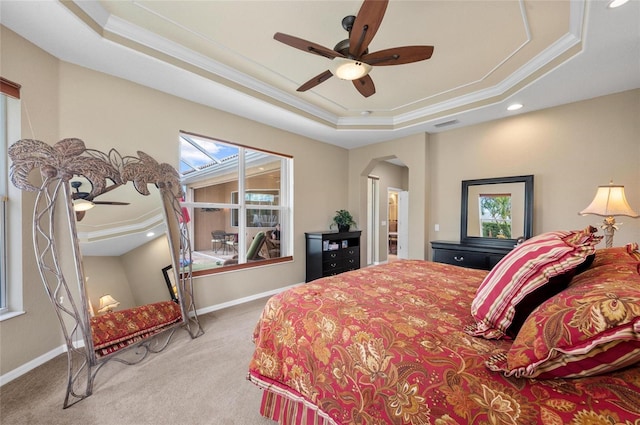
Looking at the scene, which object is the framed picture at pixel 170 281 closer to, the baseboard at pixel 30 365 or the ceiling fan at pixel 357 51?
the baseboard at pixel 30 365

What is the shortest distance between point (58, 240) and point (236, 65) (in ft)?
8.22

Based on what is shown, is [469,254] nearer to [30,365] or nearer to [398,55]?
[398,55]

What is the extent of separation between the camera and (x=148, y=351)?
7.60 ft

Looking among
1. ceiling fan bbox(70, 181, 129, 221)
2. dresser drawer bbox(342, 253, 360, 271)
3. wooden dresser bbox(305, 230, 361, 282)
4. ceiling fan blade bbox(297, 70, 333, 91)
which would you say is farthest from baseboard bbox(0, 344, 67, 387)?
dresser drawer bbox(342, 253, 360, 271)

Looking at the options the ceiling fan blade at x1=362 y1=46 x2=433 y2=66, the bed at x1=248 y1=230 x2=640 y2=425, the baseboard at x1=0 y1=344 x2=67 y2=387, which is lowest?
the baseboard at x1=0 y1=344 x2=67 y2=387

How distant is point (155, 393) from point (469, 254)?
3.80 m

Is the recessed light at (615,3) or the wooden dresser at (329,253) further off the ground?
the recessed light at (615,3)

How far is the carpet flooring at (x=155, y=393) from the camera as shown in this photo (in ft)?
5.22

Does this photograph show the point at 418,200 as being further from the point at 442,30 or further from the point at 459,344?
the point at 459,344

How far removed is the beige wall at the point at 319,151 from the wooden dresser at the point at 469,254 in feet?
1.52

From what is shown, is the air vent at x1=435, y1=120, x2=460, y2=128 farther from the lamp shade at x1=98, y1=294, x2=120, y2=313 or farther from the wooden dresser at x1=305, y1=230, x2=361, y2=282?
the lamp shade at x1=98, y1=294, x2=120, y2=313

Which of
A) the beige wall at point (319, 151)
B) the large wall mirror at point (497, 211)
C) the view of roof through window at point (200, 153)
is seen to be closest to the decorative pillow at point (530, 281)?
the large wall mirror at point (497, 211)

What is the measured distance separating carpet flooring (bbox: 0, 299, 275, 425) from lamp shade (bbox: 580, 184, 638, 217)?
351cm

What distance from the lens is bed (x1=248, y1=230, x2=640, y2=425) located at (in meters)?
0.67
